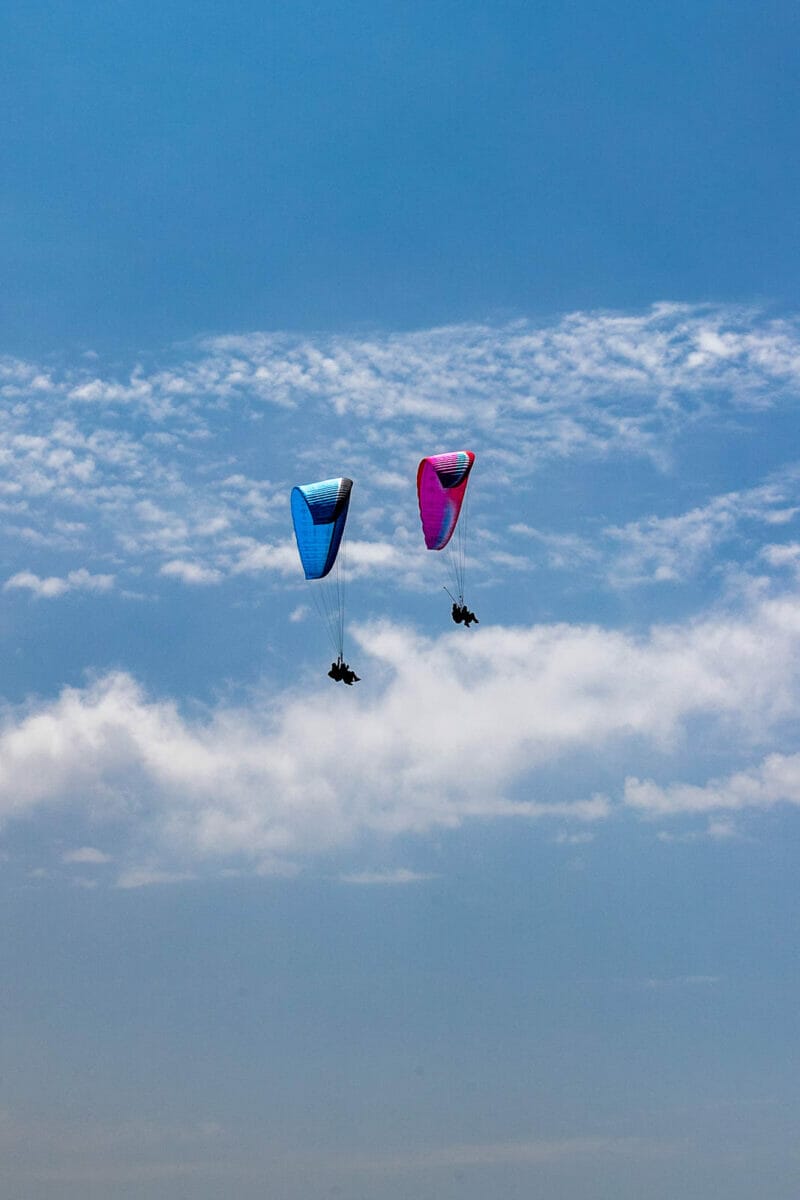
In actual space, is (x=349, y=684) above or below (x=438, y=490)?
below

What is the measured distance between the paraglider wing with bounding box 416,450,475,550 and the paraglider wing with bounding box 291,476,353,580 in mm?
5116

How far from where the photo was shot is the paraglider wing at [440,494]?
69875 mm

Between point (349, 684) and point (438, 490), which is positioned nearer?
point (349, 684)

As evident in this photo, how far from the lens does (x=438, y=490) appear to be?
230 feet

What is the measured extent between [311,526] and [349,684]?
9.05m

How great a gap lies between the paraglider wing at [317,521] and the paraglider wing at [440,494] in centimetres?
512

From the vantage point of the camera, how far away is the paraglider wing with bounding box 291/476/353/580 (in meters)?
66.9

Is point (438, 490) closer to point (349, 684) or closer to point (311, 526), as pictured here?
point (311, 526)

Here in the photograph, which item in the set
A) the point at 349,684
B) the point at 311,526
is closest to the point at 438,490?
the point at 311,526

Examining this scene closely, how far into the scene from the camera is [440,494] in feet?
230

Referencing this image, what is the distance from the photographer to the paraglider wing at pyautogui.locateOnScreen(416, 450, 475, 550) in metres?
69.9

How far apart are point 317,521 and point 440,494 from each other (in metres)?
7.62

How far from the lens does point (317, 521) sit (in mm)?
66938

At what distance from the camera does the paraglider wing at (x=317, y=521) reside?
66875 millimetres
